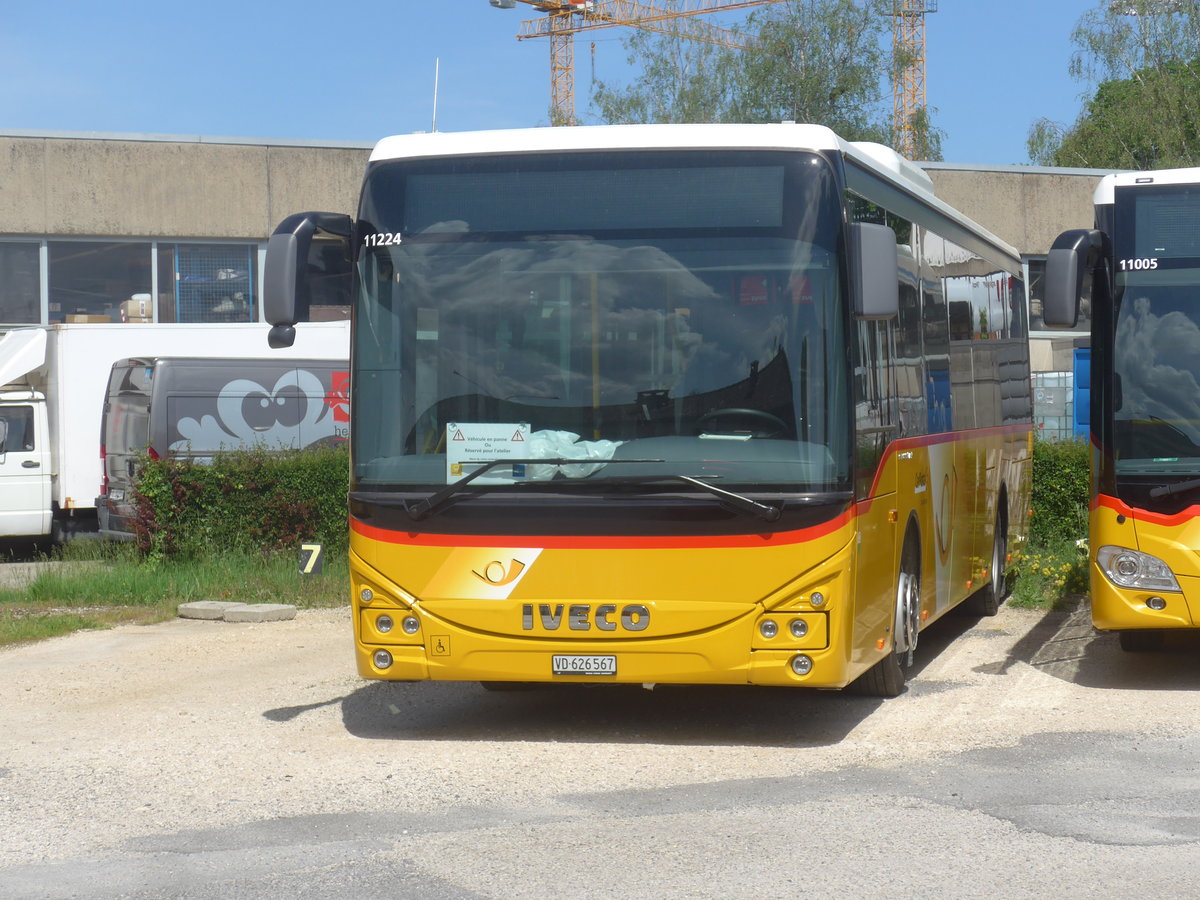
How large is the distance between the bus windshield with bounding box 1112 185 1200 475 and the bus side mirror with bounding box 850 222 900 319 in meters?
2.45

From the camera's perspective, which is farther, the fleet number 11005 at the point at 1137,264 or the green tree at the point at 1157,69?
the green tree at the point at 1157,69

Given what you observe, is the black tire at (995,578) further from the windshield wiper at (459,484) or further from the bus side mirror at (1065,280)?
the windshield wiper at (459,484)

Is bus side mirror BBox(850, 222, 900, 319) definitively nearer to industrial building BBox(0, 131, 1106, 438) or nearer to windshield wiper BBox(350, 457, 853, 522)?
windshield wiper BBox(350, 457, 853, 522)

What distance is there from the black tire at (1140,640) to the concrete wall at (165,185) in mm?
19318

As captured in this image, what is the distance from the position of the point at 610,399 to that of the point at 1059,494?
381 inches

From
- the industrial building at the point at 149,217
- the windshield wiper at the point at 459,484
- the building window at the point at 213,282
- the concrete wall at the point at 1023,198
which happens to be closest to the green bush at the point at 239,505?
the windshield wiper at the point at 459,484

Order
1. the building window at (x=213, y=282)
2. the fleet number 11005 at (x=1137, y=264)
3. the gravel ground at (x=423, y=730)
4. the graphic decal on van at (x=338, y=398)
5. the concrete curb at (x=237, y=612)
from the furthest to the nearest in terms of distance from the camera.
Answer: the building window at (x=213, y=282)
the graphic decal on van at (x=338, y=398)
the concrete curb at (x=237, y=612)
the fleet number 11005 at (x=1137, y=264)
the gravel ground at (x=423, y=730)

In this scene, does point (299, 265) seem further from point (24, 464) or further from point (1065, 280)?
point (24, 464)

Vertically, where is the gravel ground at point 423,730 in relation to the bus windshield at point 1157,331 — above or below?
below

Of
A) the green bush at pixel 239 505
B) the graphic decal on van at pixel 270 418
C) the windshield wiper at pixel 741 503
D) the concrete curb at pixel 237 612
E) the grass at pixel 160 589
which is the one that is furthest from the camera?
the graphic decal on van at pixel 270 418

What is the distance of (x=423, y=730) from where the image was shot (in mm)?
8891

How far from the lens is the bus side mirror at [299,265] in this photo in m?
8.23

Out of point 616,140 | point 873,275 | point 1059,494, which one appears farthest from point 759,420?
point 1059,494

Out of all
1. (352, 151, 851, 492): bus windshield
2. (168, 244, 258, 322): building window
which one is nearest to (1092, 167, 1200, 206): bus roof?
(352, 151, 851, 492): bus windshield
